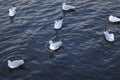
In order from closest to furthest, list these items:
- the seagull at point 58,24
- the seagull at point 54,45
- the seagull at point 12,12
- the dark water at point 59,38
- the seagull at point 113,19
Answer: the dark water at point 59,38 < the seagull at point 54,45 < the seagull at point 113,19 < the seagull at point 58,24 < the seagull at point 12,12

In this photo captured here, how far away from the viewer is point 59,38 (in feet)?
98.5

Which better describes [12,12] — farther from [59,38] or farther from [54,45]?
[54,45]

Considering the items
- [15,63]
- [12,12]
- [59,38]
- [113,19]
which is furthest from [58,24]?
[15,63]

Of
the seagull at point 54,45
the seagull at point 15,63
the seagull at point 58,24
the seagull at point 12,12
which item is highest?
the seagull at point 12,12

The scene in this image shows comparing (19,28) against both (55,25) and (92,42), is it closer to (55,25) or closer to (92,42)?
(55,25)

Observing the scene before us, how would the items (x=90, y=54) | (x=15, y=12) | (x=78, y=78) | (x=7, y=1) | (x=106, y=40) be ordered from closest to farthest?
(x=78, y=78), (x=90, y=54), (x=106, y=40), (x=15, y=12), (x=7, y=1)

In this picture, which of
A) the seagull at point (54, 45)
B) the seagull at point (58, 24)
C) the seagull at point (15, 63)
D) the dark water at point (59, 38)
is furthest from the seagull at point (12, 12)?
Result: the seagull at point (15, 63)

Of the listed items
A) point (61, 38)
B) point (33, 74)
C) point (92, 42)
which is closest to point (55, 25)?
point (61, 38)

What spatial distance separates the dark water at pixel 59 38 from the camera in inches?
1008

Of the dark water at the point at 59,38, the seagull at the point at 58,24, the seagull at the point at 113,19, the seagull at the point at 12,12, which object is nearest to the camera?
the dark water at the point at 59,38

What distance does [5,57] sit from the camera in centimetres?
2800

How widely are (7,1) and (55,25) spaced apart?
9598 millimetres

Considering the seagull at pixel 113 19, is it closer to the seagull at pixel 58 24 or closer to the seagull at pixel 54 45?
the seagull at pixel 58 24

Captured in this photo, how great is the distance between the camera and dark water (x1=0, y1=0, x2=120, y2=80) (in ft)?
84.0
